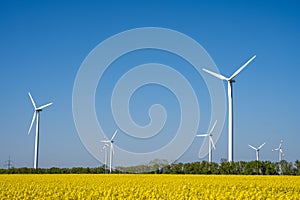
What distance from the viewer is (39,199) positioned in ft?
61.4

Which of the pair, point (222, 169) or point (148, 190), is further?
point (222, 169)

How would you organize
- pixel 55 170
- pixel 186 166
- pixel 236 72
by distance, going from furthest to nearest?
pixel 55 170 → pixel 186 166 → pixel 236 72

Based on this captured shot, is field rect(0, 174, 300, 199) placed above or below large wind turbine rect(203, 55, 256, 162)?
below

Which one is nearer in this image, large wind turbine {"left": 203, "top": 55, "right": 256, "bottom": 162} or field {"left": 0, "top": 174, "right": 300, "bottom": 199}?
field {"left": 0, "top": 174, "right": 300, "bottom": 199}

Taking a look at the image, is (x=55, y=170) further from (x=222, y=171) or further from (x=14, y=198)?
(x=14, y=198)

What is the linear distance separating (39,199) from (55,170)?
55498 millimetres

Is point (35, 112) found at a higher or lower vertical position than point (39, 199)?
higher

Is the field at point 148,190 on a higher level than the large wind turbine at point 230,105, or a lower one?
lower

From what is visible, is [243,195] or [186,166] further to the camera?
[186,166]

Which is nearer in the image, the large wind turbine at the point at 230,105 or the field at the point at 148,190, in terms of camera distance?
the field at the point at 148,190

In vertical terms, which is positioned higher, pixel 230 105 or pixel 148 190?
pixel 230 105

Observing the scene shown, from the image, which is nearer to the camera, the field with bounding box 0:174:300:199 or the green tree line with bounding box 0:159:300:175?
the field with bounding box 0:174:300:199

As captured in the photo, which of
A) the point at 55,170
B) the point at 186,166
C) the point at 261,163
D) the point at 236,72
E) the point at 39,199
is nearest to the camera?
the point at 39,199

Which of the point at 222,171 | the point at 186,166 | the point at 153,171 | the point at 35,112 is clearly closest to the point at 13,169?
the point at 35,112
